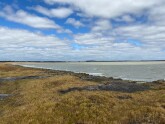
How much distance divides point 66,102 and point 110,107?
15.3 feet

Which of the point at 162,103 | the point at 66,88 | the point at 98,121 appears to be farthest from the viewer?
the point at 66,88

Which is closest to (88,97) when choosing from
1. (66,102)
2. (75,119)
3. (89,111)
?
(66,102)

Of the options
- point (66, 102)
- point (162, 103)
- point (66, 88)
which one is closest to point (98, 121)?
point (66, 102)

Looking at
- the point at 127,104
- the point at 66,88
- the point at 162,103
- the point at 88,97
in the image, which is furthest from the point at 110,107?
the point at 66,88

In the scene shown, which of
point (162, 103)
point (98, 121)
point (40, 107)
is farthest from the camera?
point (162, 103)

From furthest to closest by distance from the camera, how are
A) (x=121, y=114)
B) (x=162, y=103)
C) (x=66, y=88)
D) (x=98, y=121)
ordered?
→ 1. (x=66, y=88)
2. (x=162, y=103)
3. (x=121, y=114)
4. (x=98, y=121)

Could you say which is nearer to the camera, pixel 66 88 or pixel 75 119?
pixel 75 119

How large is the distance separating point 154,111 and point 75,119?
7.24 meters

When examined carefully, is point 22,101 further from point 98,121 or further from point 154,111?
point 154,111

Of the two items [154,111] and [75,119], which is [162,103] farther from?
[75,119]

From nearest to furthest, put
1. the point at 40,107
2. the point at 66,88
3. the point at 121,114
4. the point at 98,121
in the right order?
the point at 98,121 → the point at 121,114 → the point at 40,107 → the point at 66,88

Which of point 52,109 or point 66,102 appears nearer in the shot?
point 52,109

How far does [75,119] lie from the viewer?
20.5 meters

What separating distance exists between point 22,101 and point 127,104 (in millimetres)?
12430
